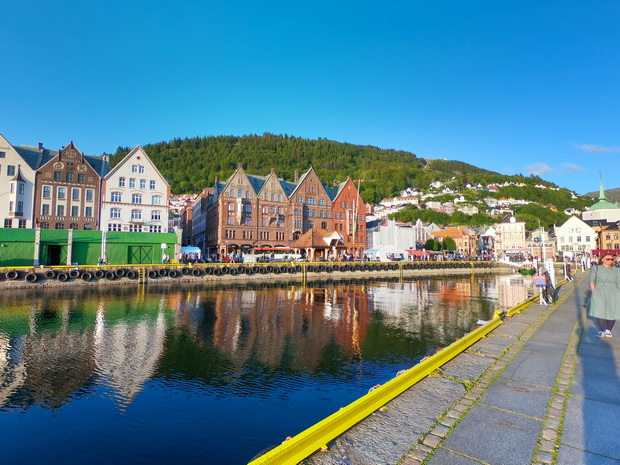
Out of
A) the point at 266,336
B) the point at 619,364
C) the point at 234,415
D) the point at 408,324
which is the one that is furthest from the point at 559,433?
the point at 408,324

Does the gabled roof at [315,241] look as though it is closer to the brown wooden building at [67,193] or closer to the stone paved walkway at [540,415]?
the brown wooden building at [67,193]

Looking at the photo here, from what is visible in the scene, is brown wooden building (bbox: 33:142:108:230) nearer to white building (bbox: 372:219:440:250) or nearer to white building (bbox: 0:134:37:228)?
white building (bbox: 0:134:37:228)

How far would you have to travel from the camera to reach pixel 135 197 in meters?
61.6

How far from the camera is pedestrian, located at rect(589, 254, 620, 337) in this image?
10.4 meters

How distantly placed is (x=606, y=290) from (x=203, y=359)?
14.1 meters

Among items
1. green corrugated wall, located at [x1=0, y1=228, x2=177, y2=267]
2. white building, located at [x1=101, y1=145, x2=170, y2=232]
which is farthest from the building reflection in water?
white building, located at [x1=101, y1=145, x2=170, y2=232]

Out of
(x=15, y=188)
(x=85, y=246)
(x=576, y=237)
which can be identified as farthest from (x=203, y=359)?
(x=576, y=237)

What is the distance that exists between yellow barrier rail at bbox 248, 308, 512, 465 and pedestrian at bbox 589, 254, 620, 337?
5.99 m

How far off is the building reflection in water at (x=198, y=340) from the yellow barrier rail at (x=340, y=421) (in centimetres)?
561

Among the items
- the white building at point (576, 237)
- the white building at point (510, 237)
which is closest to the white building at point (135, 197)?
the white building at point (510, 237)

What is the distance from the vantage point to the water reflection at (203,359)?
9672mm

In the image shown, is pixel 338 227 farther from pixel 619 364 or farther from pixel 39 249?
pixel 619 364

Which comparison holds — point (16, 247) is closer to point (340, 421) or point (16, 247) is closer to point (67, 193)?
point (67, 193)

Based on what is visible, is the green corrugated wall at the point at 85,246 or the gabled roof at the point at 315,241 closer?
the green corrugated wall at the point at 85,246
